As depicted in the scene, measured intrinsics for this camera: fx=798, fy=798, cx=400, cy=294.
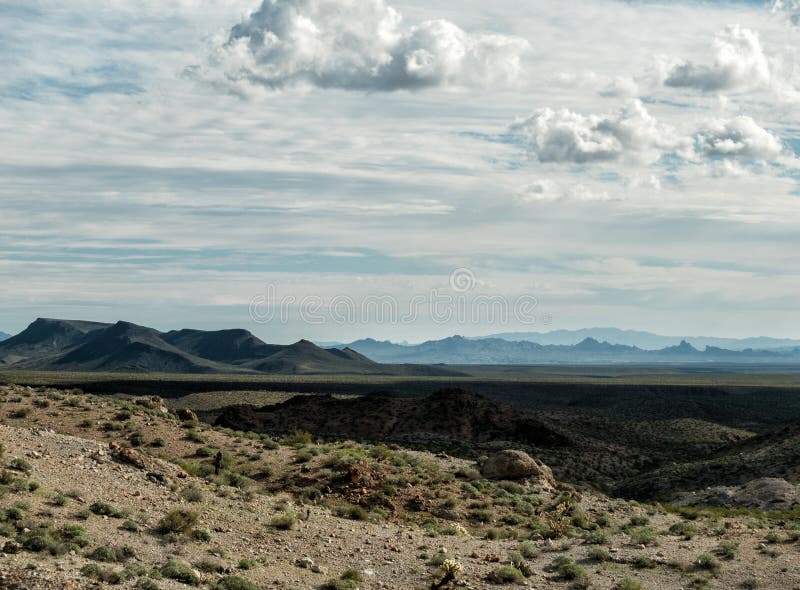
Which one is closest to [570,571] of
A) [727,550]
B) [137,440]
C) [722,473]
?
[727,550]

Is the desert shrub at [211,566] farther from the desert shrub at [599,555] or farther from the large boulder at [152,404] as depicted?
the large boulder at [152,404]

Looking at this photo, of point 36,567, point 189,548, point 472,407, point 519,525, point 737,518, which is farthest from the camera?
point 472,407

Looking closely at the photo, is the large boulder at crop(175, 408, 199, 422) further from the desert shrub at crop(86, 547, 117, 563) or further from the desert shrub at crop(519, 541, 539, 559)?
the desert shrub at crop(86, 547, 117, 563)

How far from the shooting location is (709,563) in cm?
2436

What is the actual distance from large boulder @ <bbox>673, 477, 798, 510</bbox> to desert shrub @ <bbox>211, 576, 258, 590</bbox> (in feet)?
101

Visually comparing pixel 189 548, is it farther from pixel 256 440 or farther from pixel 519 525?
pixel 256 440

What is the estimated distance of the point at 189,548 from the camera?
70.8 ft

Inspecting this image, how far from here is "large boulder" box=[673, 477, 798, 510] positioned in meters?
40.8

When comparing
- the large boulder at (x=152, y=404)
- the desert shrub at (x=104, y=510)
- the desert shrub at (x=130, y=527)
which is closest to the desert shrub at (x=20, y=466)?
the desert shrub at (x=104, y=510)

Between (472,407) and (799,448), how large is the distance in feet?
109

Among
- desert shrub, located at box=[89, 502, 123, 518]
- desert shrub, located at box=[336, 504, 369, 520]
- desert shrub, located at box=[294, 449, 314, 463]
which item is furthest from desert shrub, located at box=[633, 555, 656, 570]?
desert shrub, located at box=[294, 449, 314, 463]

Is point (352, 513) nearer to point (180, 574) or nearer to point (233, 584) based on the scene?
point (233, 584)

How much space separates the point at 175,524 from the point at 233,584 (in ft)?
13.4

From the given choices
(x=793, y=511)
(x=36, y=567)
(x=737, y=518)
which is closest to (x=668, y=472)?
(x=793, y=511)
